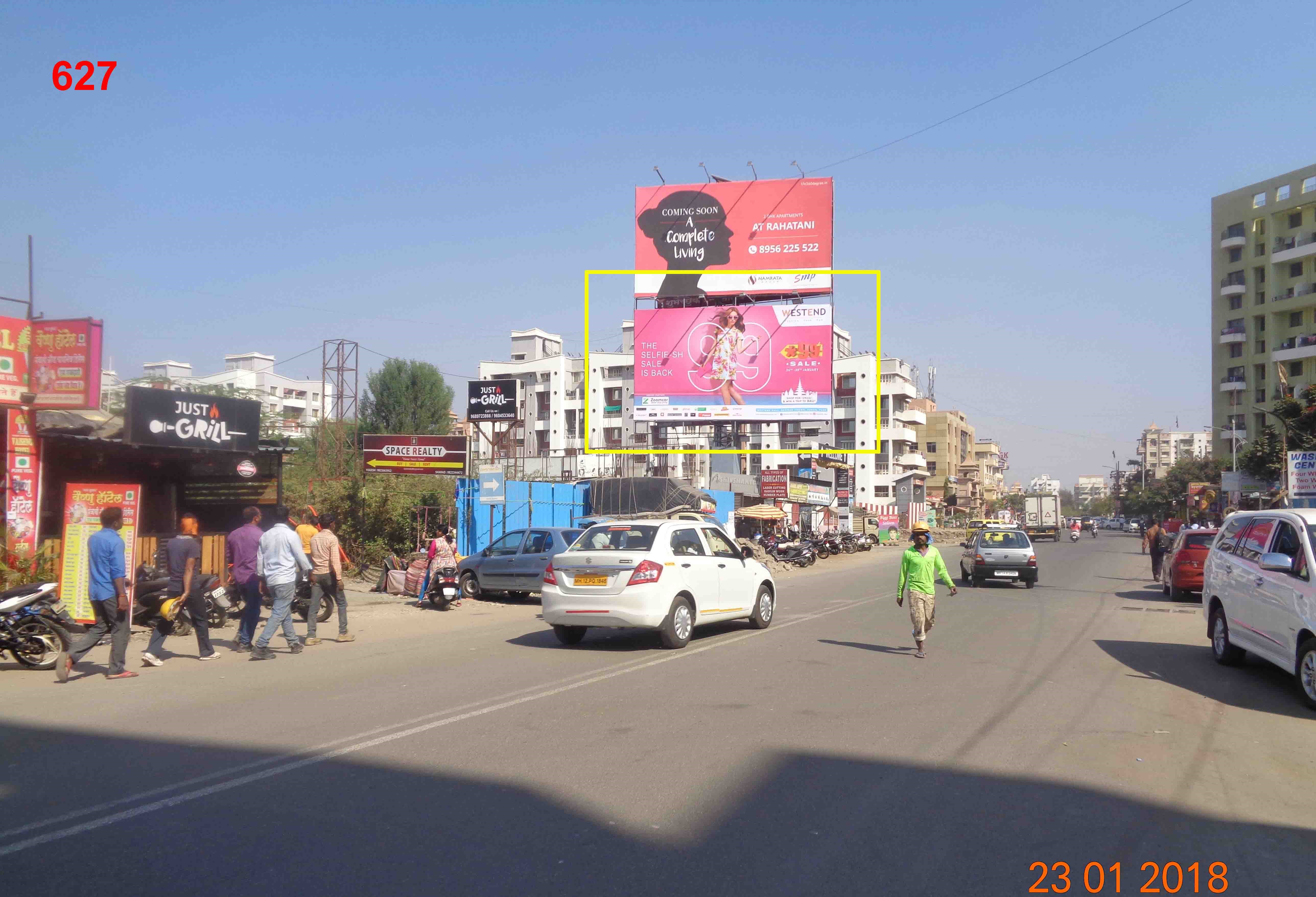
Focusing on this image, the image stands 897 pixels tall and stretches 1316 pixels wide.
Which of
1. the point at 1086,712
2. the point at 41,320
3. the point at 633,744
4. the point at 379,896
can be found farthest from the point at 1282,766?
the point at 41,320

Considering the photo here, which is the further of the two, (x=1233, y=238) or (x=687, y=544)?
(x=1233, y=238)

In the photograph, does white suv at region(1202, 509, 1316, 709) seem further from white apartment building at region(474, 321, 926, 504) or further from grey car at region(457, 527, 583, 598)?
white apartment building at region(474, 321, 926, 504)

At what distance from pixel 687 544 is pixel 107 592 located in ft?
22.5

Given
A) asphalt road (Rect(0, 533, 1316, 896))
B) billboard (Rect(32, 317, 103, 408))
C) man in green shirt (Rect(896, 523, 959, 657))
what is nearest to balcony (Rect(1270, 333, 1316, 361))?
asphalt road (Rect(0, 533, 1316, 896))

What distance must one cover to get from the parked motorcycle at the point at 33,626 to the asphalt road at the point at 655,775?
0.93ft

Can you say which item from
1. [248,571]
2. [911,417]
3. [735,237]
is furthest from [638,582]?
[911,417]

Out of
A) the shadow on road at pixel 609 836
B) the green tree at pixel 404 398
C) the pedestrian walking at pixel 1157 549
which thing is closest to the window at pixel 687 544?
the shadow on road at pixel 609 836

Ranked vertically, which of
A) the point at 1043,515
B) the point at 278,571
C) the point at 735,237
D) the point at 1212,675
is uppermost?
the point at 735,237

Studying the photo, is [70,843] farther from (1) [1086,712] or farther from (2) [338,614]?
(2) [338,614]

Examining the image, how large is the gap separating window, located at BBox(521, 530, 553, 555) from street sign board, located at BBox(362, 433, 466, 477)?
5.46 m

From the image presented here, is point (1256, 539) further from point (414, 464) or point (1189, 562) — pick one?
point (414, 464)

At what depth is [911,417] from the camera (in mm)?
95500

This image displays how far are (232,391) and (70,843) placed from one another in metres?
42.3

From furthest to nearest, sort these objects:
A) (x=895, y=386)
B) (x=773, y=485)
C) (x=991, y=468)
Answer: (x=991, y=468)
(x=895, y=386)
(x=773, y=485)
